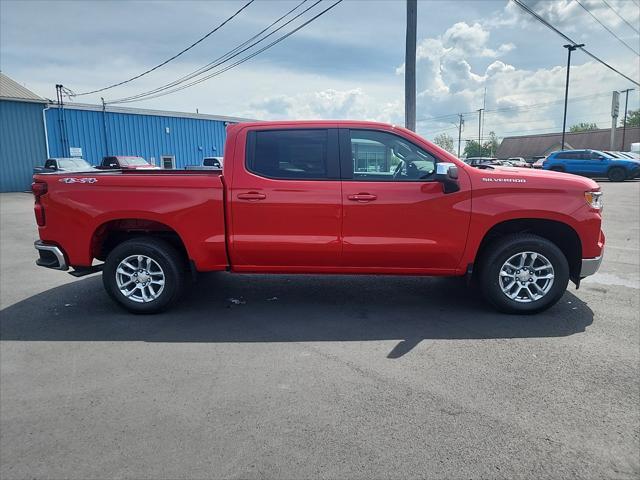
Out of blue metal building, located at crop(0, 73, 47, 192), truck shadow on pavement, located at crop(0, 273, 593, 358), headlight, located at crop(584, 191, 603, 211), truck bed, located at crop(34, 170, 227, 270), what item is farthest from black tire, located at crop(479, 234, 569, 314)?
blue metal building, located at crop(0, 73, 47, 192)

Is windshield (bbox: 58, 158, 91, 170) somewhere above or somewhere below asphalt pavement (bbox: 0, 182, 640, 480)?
above

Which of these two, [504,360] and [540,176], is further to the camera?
[540,176]

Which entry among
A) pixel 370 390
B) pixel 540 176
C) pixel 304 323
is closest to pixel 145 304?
pixel 304 323

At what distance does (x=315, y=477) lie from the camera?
249 cm

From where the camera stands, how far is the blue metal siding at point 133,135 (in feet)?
88.2

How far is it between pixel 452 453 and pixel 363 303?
2.84 meters

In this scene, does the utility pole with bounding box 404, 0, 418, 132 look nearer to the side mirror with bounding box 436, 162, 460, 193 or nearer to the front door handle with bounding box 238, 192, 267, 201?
the side mirror with bounding box 436, 162, 460, 193

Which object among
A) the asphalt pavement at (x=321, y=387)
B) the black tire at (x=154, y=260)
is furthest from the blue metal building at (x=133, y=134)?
the black tire at (x=154, y=260)

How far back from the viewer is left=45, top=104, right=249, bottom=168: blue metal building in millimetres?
26859

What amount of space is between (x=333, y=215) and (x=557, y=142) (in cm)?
8979

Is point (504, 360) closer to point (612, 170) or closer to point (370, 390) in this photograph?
point (370, 390)

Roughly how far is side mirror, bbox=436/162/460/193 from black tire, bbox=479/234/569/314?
819 mm

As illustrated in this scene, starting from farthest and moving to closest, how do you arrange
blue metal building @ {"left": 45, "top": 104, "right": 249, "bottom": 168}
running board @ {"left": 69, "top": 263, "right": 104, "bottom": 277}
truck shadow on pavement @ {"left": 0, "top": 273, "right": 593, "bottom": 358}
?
1. blue metal building @ {"left": 45, "top": 104, "right": 249, "bottom": 168}
2. running board @ {"left": 69, "top": 263, "right": 104, "bottom": 277}
3. truck shadow on pavement @ {"left": 0, "top": 273, "right": 593, "bottom": 358}

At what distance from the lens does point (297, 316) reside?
5043 mm
